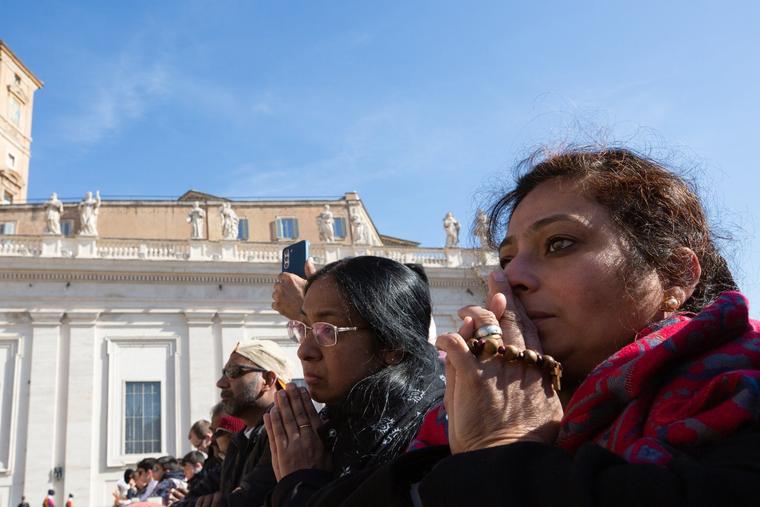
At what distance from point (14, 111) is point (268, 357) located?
147 ft

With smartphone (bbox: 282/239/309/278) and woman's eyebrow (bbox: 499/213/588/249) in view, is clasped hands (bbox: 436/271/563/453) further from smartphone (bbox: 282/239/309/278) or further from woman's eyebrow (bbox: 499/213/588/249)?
smartphone (bbox: 282/239/309/278)

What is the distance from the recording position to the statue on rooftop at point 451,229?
1163 inches

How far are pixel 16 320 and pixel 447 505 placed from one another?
24613 millimetres

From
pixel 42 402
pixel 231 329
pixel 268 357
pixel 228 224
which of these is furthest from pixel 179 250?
pixel 268 357

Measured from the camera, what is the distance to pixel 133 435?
891 inches

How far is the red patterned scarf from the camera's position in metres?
1.04

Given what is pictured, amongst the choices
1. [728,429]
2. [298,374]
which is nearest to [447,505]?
[728,429]

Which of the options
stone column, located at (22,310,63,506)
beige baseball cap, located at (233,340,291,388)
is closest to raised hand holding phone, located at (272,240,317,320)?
beige baseball cap, located at (233,340,291,388)

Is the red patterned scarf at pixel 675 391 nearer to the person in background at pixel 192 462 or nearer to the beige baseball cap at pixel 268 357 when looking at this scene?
the beige baseball cap at pixel 268 357

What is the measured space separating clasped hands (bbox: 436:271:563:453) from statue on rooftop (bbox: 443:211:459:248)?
92.4ft

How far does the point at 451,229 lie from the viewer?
29.9 meters

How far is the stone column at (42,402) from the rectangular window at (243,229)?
428 inches

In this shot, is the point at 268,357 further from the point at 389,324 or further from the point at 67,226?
the point at 67,226

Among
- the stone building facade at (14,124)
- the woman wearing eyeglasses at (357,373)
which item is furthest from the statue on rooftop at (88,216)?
the woman wearing eyeglasses at (357,373)
